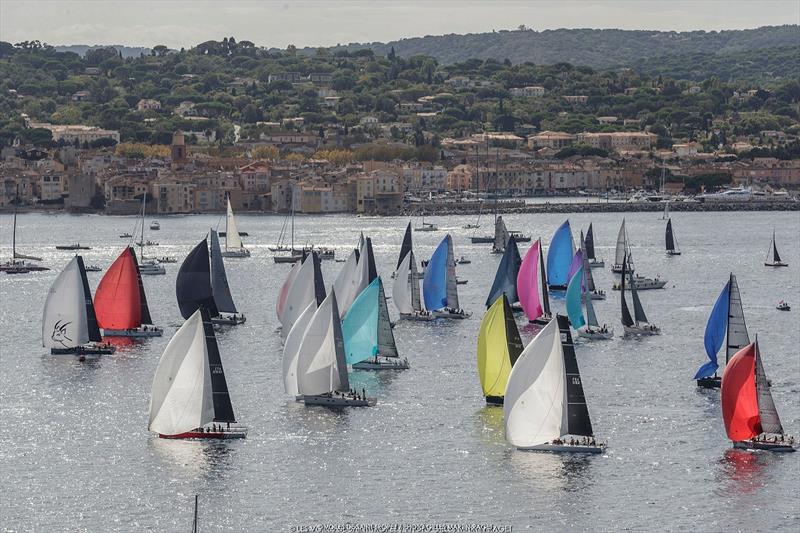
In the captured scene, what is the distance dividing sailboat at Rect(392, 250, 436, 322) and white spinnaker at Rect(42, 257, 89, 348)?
9.18 m

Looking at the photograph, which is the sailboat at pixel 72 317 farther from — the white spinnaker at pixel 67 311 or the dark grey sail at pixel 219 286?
the dark grey sail at pixel 219 286

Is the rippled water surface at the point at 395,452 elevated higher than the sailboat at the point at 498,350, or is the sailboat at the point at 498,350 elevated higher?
the sailboat at the point at 498,350

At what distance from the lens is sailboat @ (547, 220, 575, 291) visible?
52250 mm

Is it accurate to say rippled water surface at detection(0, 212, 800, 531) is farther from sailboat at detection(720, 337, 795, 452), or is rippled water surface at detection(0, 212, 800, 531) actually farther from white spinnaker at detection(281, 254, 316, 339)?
white spinnaker at detection(281, 254, 316, 339)

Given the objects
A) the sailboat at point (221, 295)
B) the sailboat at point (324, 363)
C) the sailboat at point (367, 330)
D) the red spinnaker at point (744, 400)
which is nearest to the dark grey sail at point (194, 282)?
the sailboat at point (221, 295)

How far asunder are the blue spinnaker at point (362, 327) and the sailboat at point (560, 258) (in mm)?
16085

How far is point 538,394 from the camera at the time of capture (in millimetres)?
28922

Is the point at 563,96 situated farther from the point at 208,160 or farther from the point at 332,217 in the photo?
the point at 332,217

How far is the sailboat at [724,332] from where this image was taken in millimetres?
34312

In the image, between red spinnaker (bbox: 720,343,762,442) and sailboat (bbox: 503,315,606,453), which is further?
red spinnaker (bbox: 720,343,762,442)

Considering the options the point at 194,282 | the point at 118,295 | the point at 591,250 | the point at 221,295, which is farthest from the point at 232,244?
the point at 118,295

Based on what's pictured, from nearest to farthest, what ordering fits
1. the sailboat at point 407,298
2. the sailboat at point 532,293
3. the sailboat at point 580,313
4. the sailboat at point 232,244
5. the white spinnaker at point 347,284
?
1. the white spinnaker at point 347,284
2. the sailboat at point 580,313
3. the sailboat at point 532,293
4. the sailboat at point 407,298
5. the sailboat at point 232,244

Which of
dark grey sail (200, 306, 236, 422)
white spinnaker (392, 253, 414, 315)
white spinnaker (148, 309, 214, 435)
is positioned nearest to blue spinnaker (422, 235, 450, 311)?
white spinnaker (392, 253, 414, 315)

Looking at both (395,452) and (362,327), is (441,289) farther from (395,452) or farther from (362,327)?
(395,452)
